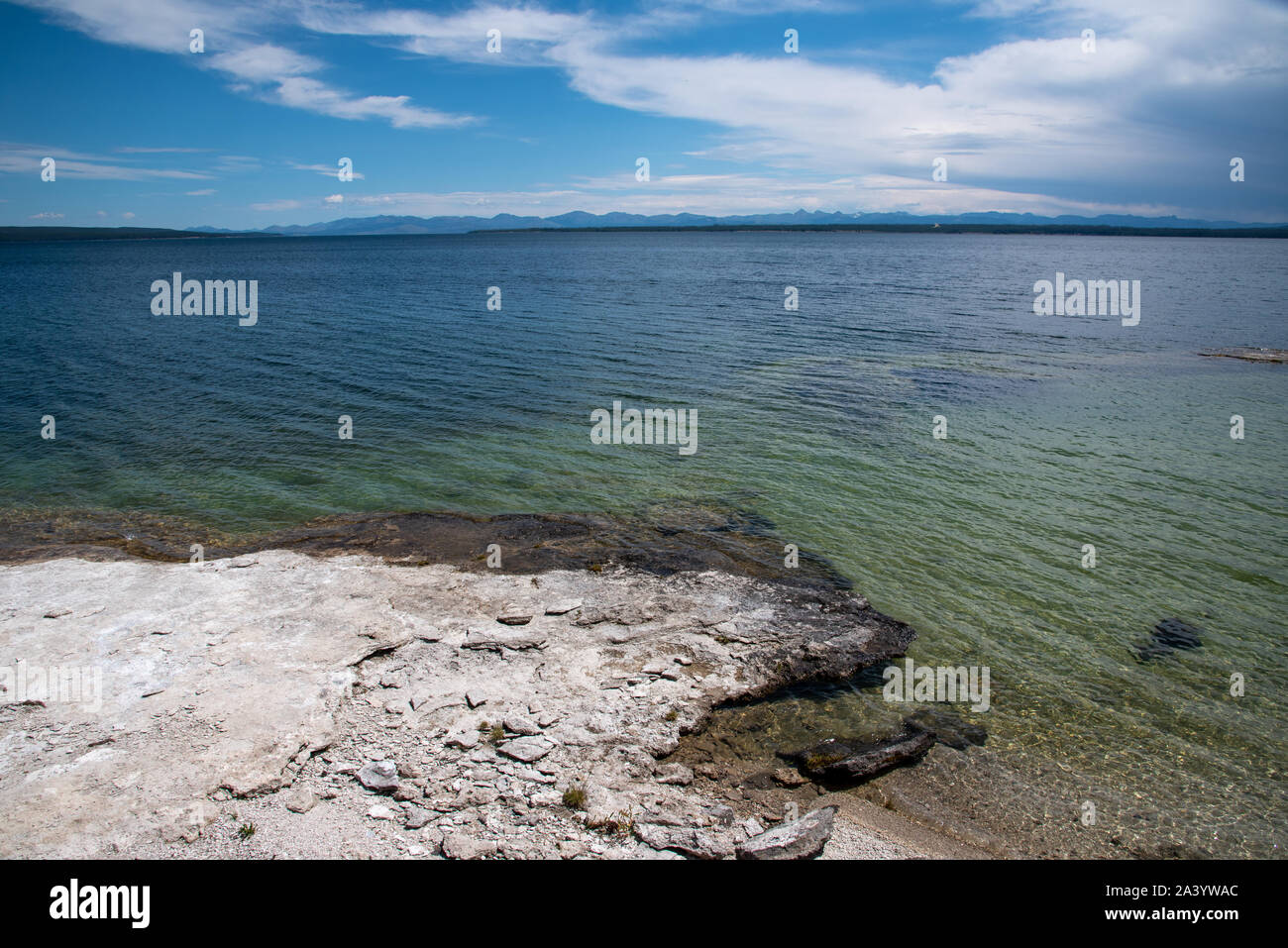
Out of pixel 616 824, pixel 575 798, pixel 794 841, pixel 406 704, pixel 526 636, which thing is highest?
pixel 526 636

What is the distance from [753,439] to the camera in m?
23.2

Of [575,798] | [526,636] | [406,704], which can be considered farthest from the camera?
[526,636]

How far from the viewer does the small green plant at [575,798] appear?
8172mm

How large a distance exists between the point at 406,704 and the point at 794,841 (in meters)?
5.65

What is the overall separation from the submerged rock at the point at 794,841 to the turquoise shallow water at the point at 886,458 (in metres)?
2.67

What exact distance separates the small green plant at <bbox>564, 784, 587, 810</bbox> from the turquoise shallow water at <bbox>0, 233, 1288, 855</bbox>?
4.40 m

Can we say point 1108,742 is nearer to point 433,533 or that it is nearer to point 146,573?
point 433,533

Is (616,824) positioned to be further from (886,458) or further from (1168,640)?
(886,458)

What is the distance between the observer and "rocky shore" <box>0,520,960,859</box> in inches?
306

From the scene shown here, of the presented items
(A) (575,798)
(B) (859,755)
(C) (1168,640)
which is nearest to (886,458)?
(C) (1168,640)

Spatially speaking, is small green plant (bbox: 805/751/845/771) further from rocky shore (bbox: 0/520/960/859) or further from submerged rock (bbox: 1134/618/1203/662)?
submerged rock (bbox: 1134/618/1203/662)

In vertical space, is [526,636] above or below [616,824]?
above

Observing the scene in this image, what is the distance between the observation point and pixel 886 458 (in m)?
21.3
